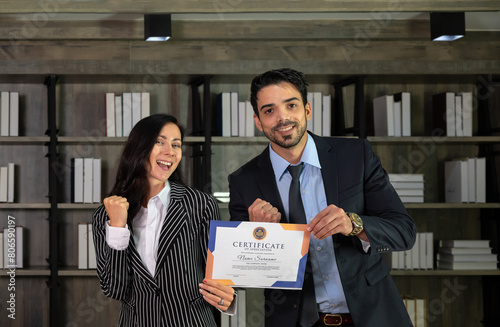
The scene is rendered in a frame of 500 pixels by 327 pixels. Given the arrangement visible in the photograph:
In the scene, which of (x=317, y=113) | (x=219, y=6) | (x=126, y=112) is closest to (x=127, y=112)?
(x=126, y=112)

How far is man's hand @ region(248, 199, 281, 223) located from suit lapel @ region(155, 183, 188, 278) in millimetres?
398

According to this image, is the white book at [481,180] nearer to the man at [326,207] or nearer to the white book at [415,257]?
the white book at [415,257]

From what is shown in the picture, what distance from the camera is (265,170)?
184cm

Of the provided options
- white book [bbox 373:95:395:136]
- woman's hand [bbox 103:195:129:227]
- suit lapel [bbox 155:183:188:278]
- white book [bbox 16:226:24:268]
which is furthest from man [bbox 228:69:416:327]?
white book [bbox 16:226:24:268]

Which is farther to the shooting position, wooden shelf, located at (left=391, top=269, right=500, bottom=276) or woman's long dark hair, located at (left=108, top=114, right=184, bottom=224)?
wooden shelf, located at (left=391, top=269, right=500, bottom=276)

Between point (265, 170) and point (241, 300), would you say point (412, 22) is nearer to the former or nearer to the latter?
point (241, 300)

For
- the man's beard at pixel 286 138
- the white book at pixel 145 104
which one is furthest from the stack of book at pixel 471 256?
the man's beard at pixel 286 138

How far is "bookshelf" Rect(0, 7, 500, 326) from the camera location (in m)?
4.50

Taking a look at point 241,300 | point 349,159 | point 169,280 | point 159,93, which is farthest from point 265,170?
point 159,93

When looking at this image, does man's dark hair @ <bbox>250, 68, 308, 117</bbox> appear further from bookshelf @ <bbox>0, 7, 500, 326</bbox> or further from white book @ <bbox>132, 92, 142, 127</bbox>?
white book @ <bbox>132, 92, 142, 127</bbox>

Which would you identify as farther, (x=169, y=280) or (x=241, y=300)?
(x=241, y=300)

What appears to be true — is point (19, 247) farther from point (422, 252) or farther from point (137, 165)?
point (422, 252)

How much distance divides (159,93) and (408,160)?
2.15 meters

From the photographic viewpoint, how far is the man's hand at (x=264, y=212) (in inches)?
66.7
